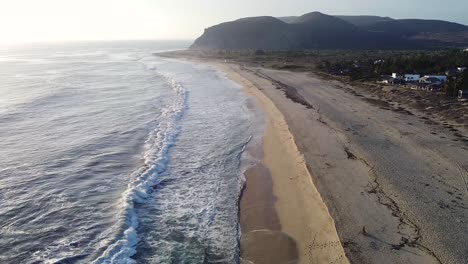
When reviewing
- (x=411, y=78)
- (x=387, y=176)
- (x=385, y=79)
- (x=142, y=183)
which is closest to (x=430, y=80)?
(x=411, y=78)

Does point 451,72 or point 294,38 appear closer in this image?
point 451,72

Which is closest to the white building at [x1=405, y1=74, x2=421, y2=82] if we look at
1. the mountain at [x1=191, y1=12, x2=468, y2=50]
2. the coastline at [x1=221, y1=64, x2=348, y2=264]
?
the coastline at [x1=221, y1=64, x2=348, y2=264]

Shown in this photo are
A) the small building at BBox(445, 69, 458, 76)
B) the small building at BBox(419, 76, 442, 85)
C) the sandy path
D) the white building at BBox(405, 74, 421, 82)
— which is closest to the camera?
A: the sandy path

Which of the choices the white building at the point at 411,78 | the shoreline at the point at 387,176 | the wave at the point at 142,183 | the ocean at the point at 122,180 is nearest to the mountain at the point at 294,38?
the white building at the point at 411,78

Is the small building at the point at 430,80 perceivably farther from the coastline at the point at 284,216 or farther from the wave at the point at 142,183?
the coastline at the point at 284,216

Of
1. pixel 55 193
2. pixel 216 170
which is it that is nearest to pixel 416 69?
pixel 216 170

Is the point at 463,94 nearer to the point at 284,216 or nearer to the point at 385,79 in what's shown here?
Answer: the point at 385,79

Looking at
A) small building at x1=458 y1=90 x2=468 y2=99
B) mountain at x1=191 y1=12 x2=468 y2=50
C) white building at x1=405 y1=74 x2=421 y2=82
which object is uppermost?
mountain at x1=191 y1=12 x2=468 y2=50

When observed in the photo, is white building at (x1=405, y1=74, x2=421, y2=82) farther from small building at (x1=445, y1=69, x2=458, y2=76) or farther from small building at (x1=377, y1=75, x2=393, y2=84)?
small building at (x1=445, y1=69, x2=458, y2=76)
